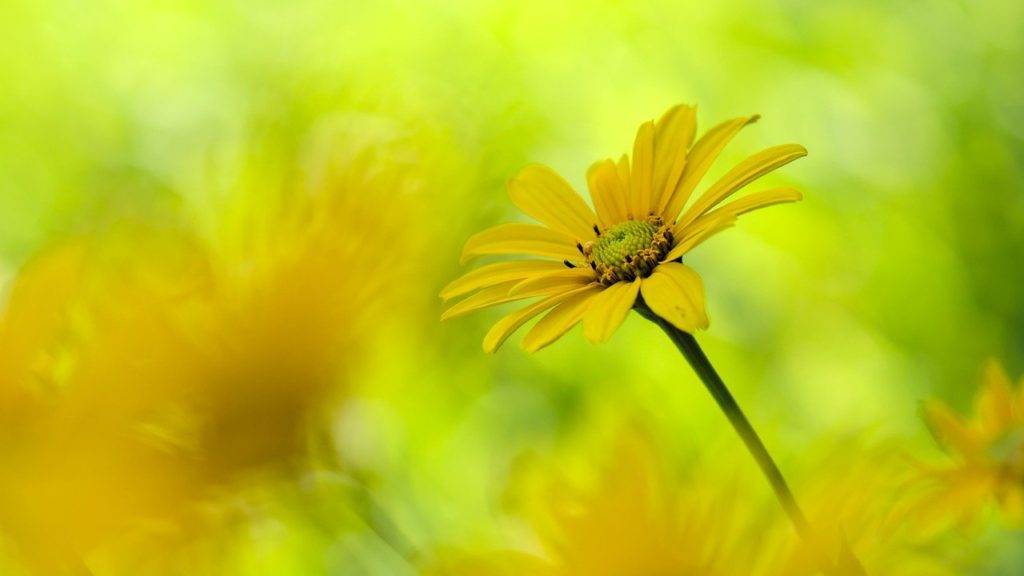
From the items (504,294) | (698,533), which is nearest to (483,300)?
(504,294)

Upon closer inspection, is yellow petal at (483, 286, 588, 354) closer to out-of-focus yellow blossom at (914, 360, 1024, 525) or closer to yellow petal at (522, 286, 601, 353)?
yellow petal at (522, 286, 601, 353)

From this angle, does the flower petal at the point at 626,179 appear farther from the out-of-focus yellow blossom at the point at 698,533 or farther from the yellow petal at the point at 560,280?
the out-of-focus yellow blossom at the point at 698,533

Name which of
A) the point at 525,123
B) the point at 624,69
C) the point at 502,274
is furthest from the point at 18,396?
the point at 624,69

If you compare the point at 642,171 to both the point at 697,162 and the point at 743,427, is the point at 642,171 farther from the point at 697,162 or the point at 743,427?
the point at 743,427

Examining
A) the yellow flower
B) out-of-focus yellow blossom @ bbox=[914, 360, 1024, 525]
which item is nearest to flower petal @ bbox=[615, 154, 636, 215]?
the yellow flower

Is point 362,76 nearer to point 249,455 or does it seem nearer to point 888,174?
point 888,174
